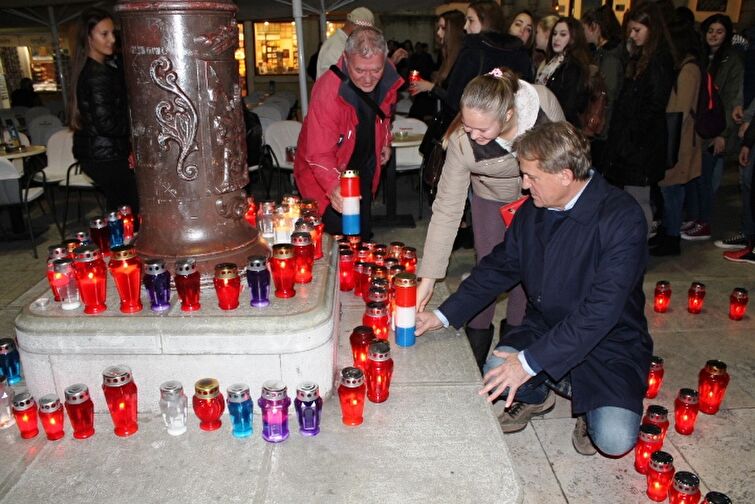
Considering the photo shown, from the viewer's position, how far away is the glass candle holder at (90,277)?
2.32 metres

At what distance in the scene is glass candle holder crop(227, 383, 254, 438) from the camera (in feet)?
A: 7.04

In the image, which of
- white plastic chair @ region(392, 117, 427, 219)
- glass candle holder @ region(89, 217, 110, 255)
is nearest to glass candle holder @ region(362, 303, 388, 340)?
glass candle holder @ region(89, 217, 110, 255)

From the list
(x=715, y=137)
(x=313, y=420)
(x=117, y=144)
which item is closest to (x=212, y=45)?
(x=313, y=420)

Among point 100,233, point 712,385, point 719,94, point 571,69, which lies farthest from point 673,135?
point 100,233

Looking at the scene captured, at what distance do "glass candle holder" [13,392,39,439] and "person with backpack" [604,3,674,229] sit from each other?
4.20m

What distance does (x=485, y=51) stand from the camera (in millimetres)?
3959

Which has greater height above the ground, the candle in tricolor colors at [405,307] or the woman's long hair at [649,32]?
the woman's long hair at [649,32]

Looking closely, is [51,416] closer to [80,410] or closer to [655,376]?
[80,410]

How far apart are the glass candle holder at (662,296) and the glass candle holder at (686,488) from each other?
79.5 inches

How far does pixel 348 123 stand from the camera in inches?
144

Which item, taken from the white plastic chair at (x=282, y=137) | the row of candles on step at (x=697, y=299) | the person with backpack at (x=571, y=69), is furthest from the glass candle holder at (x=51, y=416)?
the white plastic chair at (x=282, y=137)

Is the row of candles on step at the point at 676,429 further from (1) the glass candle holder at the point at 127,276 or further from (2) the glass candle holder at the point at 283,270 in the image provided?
(1) the glass candle holder at the point at 127,276

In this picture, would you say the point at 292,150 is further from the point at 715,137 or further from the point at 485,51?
the point at 715,137

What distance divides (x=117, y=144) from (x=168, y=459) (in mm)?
2862
